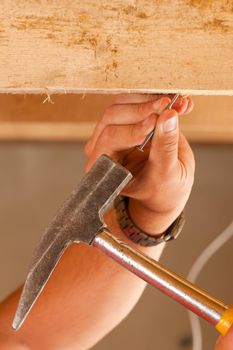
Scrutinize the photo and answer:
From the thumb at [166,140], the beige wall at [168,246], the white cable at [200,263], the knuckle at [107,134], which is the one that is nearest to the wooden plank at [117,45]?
the thumb at [166,140]

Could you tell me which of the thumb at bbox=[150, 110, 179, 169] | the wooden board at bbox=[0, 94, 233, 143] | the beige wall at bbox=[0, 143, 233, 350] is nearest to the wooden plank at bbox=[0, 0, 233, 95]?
the thumb at bbox=[150, 110, 179, 169]

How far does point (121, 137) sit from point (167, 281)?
23 cm

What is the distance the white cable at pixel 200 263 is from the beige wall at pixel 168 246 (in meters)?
0.02

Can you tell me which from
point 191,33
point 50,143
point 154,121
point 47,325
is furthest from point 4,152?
point 191,33

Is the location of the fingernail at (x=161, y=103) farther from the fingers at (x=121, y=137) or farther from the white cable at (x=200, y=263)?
the white cable at (x=200, y=263)

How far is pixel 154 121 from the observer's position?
0.64 metres

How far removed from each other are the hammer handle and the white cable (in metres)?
0.97

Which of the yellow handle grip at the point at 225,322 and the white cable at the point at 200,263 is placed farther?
the white cable at the point at 200,263

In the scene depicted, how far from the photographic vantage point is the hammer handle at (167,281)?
0.54m

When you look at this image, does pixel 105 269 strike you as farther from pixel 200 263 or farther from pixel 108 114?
pixel 200 263

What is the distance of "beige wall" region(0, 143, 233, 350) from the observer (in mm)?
1468

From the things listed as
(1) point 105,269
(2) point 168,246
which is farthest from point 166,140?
(2) point 168,246

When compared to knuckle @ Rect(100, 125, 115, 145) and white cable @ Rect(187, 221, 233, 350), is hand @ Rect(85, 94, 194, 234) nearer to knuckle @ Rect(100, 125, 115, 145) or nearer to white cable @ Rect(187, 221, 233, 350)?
knuckle @ Rect(100, 125, 115, 145)

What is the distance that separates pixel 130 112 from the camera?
2.20 feet
